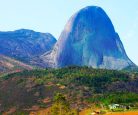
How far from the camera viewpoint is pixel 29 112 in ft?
634

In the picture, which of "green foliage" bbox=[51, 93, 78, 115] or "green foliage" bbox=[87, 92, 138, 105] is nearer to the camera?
"green foliage" bbox=[51, 93, 78, 115]

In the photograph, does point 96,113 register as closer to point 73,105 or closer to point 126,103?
point 126,103

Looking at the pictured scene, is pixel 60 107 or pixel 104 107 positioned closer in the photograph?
pixel 60 107

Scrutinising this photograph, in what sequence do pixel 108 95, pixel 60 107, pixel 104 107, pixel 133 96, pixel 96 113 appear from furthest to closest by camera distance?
1. pixel 108 95
2. pixel 133 96
3. pixel 104 107
4. pixel 96 113
5. pixel 60 107

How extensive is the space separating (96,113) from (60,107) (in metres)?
66.8

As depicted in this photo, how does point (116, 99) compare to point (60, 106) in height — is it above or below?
below

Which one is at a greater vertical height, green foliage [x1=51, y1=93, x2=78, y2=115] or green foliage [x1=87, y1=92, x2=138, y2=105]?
green foliage [x1=51, y1=93, x2=78, y2=115]

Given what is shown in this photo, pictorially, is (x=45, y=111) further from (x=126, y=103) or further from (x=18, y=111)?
(x=126, y=103)

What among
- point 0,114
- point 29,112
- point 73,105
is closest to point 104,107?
point 73,105

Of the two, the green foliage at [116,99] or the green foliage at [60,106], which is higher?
Answer: the green foliage at [60,106]

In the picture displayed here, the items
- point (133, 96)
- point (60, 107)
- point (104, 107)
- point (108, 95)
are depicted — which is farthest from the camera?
point (108, 95)

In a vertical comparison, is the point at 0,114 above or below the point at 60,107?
below

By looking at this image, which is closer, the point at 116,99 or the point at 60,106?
the point at 60,106

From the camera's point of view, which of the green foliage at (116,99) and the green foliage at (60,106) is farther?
the green foliage at (116,99)
